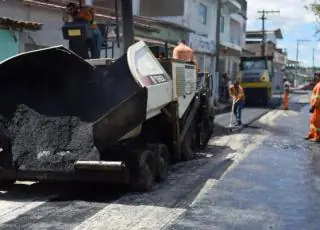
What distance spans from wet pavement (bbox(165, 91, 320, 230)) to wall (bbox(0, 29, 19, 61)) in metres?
6.47

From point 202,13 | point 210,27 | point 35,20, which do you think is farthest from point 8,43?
point 210,27

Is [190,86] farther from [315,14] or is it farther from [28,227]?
[315,14]

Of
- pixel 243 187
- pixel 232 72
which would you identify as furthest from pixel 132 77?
pixel 232 72

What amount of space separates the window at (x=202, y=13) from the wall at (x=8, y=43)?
19.6 meters

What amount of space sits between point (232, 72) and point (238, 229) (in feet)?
121

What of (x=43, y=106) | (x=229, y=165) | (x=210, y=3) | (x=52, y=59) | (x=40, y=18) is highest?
(x=210, y=3)

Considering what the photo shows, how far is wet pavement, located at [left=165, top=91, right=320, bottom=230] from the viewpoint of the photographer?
5.38m

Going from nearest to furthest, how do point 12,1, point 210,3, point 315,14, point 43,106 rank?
point 43,106 → point 12,1 → point 315,14 → point 210,3

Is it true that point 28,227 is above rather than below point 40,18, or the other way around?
below

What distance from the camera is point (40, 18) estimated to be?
15.0 m

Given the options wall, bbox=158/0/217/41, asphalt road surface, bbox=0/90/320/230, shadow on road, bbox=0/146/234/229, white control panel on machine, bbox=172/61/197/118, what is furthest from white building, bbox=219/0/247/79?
shadow on road, bbox=0/146/234/229

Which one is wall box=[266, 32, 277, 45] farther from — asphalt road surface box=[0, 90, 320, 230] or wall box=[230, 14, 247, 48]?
asphalt road surface box=[0, 90, 320, 230]

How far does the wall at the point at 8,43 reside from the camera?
42.5 ft

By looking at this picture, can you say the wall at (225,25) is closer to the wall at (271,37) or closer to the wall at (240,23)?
the wall at (240,23)
